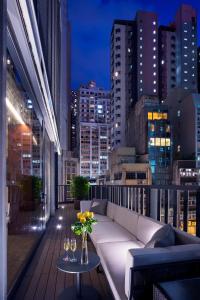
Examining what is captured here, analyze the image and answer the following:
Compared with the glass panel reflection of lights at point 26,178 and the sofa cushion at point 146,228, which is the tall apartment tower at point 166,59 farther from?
the sofa cushion at point 146,228

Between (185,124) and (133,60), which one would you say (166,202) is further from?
(133,60)

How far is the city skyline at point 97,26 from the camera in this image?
2378 inches

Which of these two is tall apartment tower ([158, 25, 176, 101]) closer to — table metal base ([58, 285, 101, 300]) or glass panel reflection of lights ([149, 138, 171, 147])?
glass panel reflection of lights ([149, 138, 171, 147])

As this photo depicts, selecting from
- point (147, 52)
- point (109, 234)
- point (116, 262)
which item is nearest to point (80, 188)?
point (109, 234)

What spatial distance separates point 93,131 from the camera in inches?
2331

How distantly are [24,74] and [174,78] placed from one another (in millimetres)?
52500

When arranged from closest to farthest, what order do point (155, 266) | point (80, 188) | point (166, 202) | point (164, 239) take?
point (155, 266) → point (164, 239) → point (166, 202) → point (80, 188)

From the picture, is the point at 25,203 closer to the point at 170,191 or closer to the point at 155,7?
the point at 170,191

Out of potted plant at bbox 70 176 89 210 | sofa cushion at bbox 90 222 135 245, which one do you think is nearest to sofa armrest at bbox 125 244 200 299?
sofa cushion at bbox 90 222 135 245

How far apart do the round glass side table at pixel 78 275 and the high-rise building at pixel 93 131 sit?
51.7 metres

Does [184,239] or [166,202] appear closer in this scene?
[184,239]

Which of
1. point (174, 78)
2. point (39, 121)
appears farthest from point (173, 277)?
point (174, 78)

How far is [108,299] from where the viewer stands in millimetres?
2248

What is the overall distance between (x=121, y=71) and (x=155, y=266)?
48.4 meters
